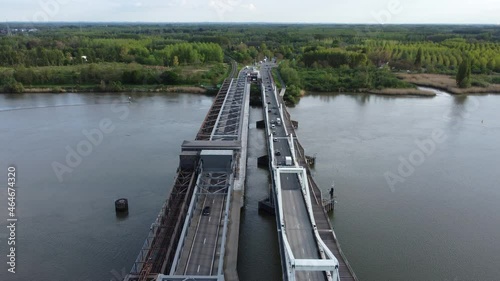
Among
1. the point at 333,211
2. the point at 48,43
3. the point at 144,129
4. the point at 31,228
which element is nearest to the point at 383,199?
the point at 333,211

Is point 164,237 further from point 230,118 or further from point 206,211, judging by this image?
point 230,118

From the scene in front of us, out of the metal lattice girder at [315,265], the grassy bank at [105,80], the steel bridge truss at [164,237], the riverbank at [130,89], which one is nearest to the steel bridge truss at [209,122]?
the steel bridge truss at [164,237]

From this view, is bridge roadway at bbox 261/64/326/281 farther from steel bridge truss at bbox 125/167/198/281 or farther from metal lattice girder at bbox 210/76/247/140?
steel bridge truss at bbox 125/167/198/281

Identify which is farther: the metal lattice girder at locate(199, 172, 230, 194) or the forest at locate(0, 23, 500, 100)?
the forest at locate(0, 23, 500, 100)

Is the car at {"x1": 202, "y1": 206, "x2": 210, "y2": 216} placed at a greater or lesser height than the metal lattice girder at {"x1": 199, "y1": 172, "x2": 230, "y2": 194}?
lesser

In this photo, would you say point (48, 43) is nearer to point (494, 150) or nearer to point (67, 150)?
point (67, 150)

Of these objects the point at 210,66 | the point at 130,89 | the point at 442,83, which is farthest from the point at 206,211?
the point at 210,66

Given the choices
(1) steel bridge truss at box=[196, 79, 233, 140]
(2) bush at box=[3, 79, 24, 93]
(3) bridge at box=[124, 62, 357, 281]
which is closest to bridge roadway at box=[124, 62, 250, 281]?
(3) bridge at box=[124, 62, 357, 281]
